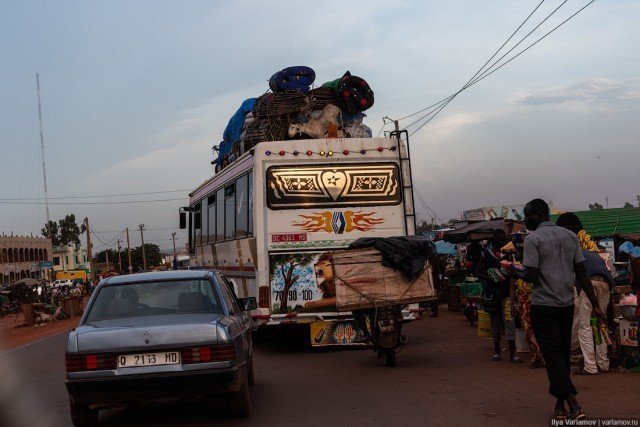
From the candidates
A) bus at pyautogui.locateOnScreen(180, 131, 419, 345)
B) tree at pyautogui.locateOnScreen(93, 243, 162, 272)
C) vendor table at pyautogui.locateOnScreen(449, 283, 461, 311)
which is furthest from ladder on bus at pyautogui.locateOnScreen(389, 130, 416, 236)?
tree at pyautogui.locateOnScreen(93, 243, 162, 272)

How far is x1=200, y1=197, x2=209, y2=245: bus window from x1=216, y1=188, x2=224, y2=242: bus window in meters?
1.35

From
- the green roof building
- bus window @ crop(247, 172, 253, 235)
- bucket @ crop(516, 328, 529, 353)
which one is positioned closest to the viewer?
bucket @ crop(516, 328, 529, 353)

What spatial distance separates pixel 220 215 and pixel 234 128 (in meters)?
2.55

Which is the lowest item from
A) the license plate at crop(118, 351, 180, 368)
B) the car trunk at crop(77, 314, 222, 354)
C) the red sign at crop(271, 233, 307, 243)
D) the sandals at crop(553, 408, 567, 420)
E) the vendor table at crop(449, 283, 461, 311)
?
the vendor table at crop(449, 283, 461, 311)

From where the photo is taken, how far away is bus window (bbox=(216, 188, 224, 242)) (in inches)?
627

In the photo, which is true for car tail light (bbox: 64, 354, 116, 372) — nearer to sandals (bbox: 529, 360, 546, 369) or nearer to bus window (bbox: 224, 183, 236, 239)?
sandals (bbox: 529, 360, 546, 369)

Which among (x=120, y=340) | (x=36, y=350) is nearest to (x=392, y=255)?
(x=120, y=340)

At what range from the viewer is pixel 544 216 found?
6.91 meters

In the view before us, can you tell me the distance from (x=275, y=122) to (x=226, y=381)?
330 inches

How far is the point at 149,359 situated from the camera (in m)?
6.64

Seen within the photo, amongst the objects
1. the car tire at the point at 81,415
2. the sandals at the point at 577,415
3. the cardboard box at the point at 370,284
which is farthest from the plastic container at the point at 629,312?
the car tire at the point at 81,415

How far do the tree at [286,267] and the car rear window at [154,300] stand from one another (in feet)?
16.2

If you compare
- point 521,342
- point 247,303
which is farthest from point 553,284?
point 521,342

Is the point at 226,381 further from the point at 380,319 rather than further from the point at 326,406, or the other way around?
the point at 380,319
